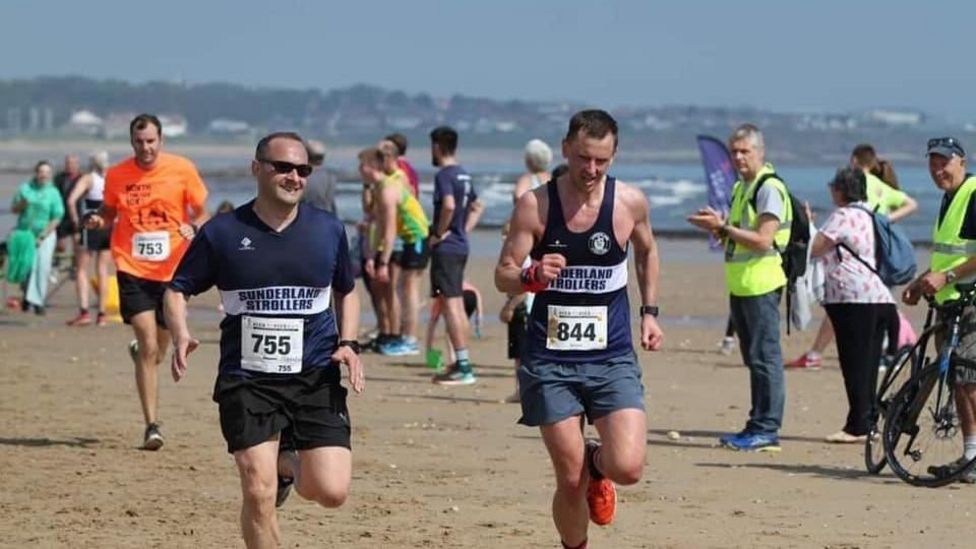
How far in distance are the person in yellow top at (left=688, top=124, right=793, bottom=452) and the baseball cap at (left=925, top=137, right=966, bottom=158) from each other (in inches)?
46.3

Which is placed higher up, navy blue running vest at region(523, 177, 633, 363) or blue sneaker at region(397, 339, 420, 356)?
navy blue running vest at region(523, 177, 633, 363)

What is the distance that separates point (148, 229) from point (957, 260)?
14.7ft

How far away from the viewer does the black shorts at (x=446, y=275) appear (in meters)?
16.7

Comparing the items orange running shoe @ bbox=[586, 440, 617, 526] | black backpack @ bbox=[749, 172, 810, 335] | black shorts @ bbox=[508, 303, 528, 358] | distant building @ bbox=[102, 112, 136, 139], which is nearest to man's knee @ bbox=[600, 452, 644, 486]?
orange running shoe @ bbox=[586, 440, 617, 526]

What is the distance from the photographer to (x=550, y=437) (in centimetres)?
878

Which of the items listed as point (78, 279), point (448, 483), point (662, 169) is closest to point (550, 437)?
point (448, 483)

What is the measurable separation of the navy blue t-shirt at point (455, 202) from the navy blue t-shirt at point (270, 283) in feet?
27.4

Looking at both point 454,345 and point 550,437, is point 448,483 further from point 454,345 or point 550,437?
point 454,345

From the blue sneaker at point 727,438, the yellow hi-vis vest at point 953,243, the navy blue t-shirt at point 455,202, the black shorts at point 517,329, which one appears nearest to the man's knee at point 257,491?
the yellow hi-vis vest at point 953,243

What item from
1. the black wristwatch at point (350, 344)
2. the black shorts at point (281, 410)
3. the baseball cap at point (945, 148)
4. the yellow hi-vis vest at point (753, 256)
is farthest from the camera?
the yellow hi-vis vest at point (753, 256)

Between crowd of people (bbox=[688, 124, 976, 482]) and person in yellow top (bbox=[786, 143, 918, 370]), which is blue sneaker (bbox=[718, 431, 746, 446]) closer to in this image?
crowd of people (bbox=[688, 124, 976, 482])

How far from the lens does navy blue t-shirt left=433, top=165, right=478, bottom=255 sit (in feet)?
55.4

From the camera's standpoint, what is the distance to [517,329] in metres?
14.9

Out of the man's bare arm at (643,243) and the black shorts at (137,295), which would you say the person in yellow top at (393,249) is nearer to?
the black shorts at (137,295)
